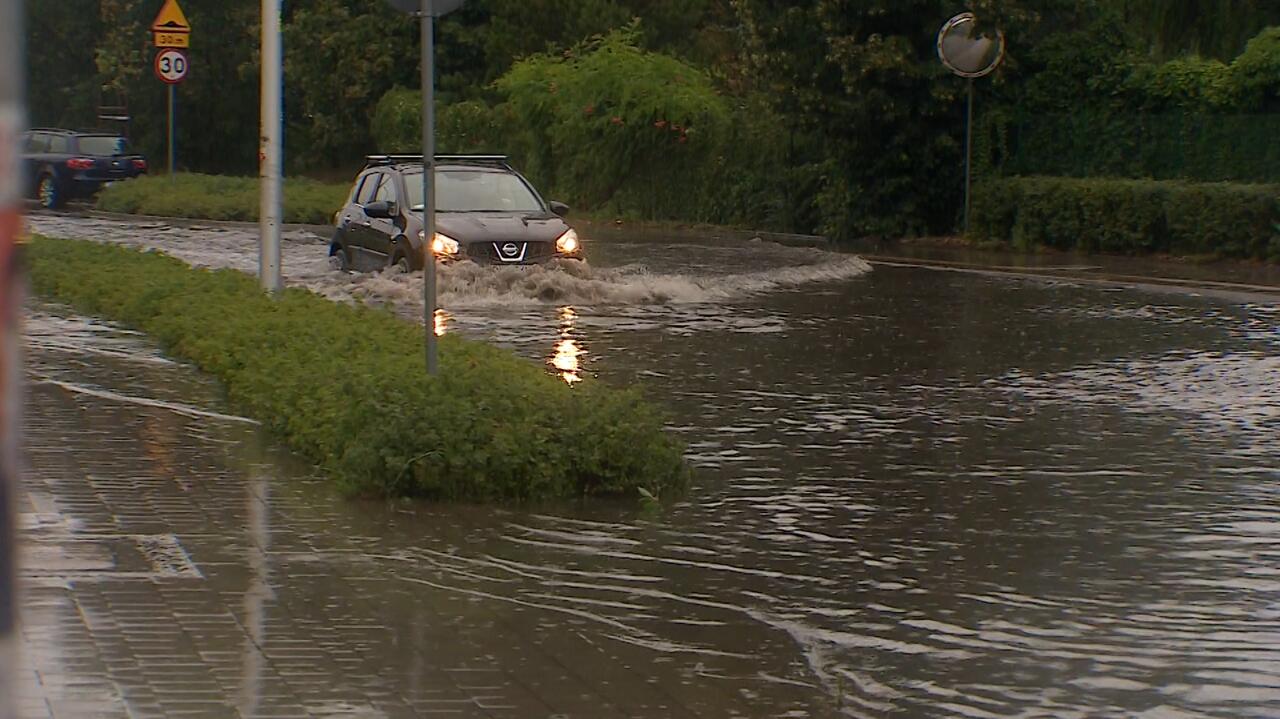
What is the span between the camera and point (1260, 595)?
794 cm

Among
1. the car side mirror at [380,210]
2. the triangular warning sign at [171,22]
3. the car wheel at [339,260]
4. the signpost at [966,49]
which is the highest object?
the triangular warning sign at [171,22]

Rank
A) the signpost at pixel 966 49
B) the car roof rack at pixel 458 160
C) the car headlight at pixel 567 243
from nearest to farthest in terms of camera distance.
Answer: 1. the car headlight at pixel 567 243
2. the car roof rack at pixel 458 160
3. the signpost at pixel 966 49

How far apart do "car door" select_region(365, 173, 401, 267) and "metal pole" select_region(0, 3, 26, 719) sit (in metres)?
18.5

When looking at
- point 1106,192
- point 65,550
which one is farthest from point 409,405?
point 1106,192

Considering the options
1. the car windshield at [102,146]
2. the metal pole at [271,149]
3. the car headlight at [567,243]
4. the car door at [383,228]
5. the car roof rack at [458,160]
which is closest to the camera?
the metal pole at [271,149]

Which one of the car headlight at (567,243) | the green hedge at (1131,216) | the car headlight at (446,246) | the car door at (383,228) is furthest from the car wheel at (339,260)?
the green hedge at (1131,216)

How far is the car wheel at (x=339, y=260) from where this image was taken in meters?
23.1

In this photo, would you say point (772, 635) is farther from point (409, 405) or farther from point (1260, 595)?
point (409, 405)

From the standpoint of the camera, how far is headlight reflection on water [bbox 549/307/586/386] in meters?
14.5

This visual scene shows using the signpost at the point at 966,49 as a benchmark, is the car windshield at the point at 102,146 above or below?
below

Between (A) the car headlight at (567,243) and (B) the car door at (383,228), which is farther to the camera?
(B) the car door at (383,228)

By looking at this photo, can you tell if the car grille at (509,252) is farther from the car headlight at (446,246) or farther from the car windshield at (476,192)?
the car windshield at (476,192)

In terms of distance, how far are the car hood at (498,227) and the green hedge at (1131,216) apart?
1019 centimetres

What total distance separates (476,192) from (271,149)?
6.12m
